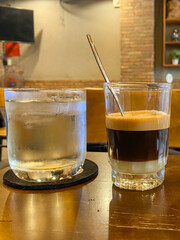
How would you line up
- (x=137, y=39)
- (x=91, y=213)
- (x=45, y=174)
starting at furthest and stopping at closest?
(x=137, y=39) < (x=45, y=174) < (x=91, y=213)

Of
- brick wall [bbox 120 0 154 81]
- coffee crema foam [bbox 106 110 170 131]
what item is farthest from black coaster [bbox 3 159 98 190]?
brick wall [bbox 120 0 154 81]

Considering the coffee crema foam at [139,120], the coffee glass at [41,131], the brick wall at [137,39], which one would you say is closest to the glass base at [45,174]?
the coffee glass at [41,131]

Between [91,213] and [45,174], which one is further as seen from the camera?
[45,174]

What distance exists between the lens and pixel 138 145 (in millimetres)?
470

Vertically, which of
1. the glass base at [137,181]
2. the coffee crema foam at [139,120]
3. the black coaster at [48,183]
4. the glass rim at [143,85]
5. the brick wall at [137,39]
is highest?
the brick wall at [137,39]

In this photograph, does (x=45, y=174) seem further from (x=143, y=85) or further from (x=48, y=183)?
→ (x=143, y=85)

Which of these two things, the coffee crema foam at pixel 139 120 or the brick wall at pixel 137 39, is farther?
the brick wall at pixel 137 39

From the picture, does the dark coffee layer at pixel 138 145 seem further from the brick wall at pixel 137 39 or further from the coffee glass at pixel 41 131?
the brick wall at pixel 137 39

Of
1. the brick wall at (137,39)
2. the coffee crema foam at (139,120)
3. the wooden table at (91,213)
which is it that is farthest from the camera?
the brick wall at (137,39)

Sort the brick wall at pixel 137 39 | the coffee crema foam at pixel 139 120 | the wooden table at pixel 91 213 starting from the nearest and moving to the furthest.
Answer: the wooden table at pixel 91 213
the coffee crema foam at pixel 139 120
the brick wall at pixel 137 39

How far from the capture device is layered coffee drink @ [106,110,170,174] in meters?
0.47

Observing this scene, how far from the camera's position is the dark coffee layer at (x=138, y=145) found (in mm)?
470

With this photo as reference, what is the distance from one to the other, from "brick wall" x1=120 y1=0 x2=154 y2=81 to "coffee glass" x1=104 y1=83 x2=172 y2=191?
15.4 feet

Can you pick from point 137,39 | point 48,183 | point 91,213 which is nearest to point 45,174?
point 48,183
